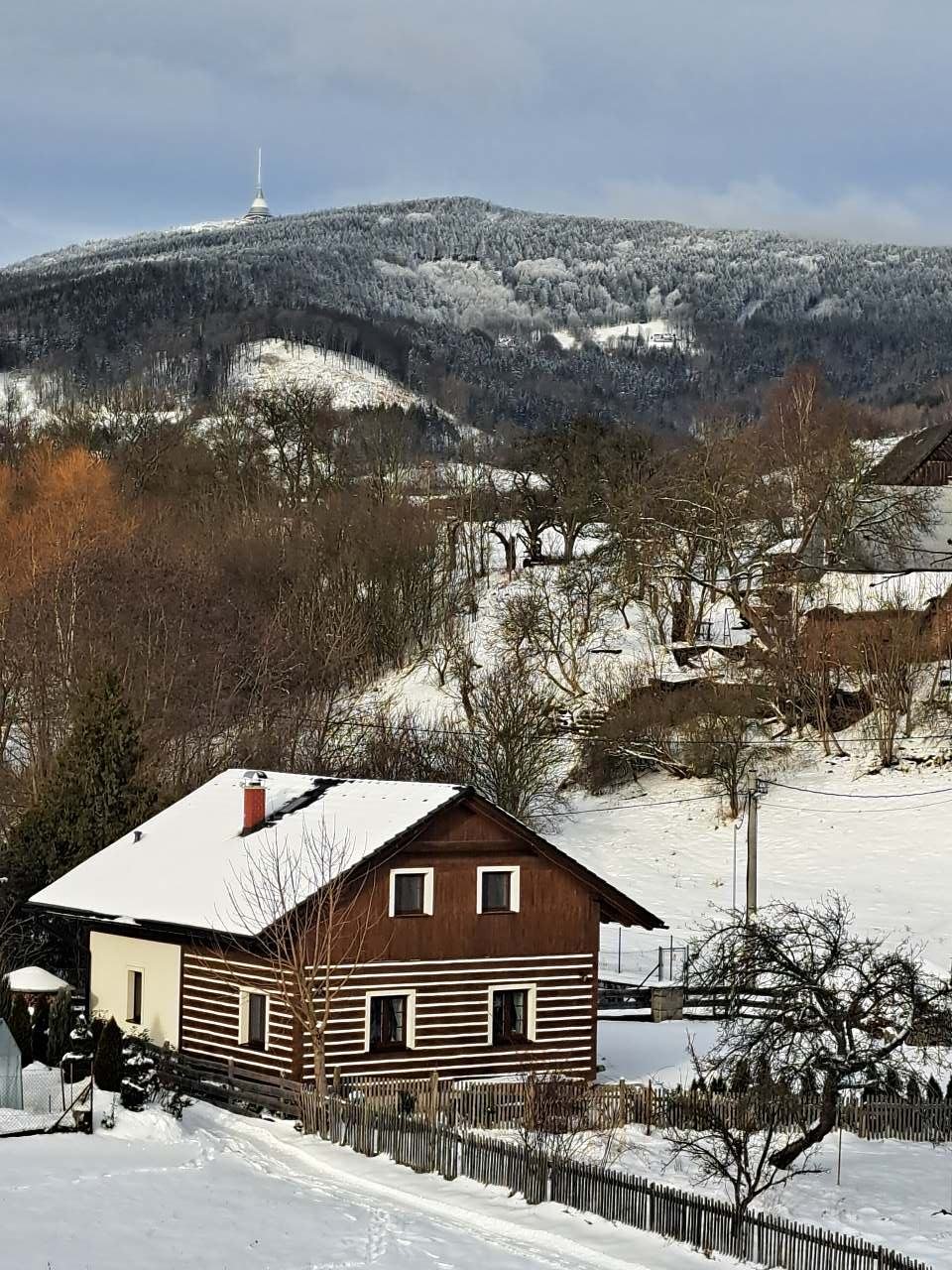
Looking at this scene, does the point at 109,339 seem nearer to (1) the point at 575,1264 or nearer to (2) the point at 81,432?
(2) the point at 81,432

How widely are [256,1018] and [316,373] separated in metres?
151

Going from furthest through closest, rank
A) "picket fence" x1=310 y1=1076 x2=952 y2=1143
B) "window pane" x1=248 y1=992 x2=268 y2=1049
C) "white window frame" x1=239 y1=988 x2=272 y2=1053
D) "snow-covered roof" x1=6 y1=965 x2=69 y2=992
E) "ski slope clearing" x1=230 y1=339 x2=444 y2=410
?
"ski slope clearing" x1=230 y1=339 x2=444 y2=410, "snow-covered roof" x1=6 y1=965 x2=69 y2=992, "window pane" x1=248 y1=992 x2=268 y2=1049, "white window frame" x1=239 y1=988 x2=272 y2=1053, "picket fence" x1=310 y1=1076 x2=952 y2=1143

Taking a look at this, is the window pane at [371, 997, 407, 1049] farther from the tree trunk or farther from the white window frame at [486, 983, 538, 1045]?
the tree trunk

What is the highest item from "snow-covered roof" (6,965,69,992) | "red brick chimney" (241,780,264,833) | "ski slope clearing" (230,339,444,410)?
"ski slope clearing" (230,339,444,410)

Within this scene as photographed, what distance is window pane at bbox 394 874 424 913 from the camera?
3269 centimetres

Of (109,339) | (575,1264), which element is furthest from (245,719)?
(109,339)

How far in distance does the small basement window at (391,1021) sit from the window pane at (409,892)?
159 centimetres

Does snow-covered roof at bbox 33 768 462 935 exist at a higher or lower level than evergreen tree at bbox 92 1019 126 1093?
higher

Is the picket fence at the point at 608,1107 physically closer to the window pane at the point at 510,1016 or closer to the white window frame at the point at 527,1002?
the white window frame at the point at 527,1002

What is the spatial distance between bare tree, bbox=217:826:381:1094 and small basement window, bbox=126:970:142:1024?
3370 mm

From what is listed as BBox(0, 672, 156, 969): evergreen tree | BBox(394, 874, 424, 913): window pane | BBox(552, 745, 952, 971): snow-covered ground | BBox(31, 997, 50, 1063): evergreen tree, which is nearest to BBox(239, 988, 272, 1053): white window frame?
BBox(394, 874, 424, 913): window pane

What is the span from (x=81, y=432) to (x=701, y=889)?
63738mm

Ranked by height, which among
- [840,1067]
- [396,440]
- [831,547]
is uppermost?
[396,440]

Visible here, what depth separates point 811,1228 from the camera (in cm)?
2045
